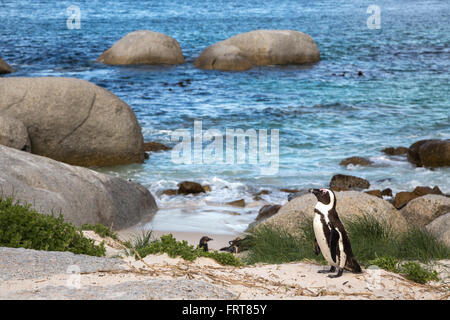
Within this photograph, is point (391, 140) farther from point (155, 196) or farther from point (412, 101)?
point (155, 196)

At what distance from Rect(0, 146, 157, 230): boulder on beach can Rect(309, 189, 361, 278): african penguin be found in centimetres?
376

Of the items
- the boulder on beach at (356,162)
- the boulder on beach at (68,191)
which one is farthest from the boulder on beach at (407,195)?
the boulder on beach at (68,191)

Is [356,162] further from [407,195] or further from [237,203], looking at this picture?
[237,203]

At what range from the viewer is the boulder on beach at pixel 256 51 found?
2856cm

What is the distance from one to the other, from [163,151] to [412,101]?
10.9m

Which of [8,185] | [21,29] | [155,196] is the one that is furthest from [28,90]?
[21,29]

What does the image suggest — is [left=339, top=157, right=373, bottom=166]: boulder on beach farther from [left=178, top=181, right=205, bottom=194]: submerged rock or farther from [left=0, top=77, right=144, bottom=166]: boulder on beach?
[left=0, top=77, right=144, bottom=166]: boulder on beach

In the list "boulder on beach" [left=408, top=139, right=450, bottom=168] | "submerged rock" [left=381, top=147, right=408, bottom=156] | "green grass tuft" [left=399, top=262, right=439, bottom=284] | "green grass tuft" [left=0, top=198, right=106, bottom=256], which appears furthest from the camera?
"submerged rock" [left=381, top=147, right=408, bottom=156]

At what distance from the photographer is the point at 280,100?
2288cm

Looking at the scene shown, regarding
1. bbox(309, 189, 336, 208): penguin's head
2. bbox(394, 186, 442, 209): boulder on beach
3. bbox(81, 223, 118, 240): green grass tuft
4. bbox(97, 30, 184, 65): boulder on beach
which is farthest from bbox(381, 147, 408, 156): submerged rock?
bbox(97, 30, 184, 65): boulder on beach

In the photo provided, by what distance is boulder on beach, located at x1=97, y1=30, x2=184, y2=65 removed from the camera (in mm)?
29578

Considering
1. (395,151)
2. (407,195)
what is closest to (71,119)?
(407,195)

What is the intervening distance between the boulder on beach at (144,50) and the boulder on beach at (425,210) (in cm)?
2138

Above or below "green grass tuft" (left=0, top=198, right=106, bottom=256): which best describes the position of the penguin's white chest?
above
